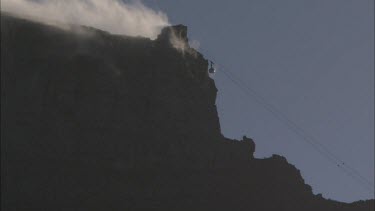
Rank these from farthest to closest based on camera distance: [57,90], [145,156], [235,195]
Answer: [235,195], [145,156], [57,90]

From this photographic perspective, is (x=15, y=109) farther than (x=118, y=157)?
No

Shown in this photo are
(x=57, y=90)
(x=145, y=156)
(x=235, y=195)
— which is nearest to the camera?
(x=57, y=90)

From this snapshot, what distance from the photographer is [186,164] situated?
3676 inches

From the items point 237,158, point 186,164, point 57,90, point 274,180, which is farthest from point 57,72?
point 274,180

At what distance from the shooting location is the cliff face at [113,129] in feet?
262

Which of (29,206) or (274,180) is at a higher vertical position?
(274,180)

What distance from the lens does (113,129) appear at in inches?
3433

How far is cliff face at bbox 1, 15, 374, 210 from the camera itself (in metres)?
79.8

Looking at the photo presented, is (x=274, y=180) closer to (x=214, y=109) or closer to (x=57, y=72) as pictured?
(x=214, y=109)

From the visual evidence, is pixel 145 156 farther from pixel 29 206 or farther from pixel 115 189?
pixel 29 206

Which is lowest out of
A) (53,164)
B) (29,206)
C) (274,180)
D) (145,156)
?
(29,206)

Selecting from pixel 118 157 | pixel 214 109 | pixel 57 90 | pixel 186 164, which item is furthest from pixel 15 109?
pixel 214 109

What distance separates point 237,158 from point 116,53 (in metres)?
24.9

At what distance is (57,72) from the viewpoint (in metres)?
84.0
